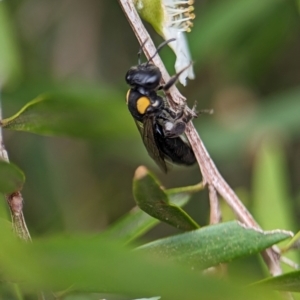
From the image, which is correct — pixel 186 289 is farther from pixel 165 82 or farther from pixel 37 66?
pixel 37 66

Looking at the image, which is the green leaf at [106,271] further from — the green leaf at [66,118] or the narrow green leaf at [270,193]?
the narrow green leaf at [270,193]

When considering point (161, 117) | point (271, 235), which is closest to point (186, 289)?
point (271, 235)

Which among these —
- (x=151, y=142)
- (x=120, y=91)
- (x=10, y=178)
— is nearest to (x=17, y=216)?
(x=10, y=178)

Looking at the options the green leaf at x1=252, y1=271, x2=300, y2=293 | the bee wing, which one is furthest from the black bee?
the green leaf at x1=252, y1=271, x2=300, y2=293

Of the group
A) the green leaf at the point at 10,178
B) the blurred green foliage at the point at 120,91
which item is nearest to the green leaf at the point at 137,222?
the green leaf at the point at 10,178

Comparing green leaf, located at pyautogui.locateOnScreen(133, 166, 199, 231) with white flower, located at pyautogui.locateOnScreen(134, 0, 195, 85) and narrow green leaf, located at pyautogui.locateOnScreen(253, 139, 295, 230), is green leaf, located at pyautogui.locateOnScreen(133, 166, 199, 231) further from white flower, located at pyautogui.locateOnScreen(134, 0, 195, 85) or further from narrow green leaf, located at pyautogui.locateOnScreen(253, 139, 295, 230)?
narrow green leaf, located at pyautogui.locateOnScreen(253, 139, 295, 230)

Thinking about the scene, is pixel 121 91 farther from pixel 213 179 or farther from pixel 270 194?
pixel 213 179
